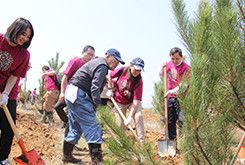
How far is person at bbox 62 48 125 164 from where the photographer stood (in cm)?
254

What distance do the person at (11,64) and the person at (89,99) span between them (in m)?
0.66

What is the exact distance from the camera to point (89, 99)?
2695 mm

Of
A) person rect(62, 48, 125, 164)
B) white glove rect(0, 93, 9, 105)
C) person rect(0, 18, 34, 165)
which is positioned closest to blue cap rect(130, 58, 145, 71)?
person rect(62, 48, 125, 164)

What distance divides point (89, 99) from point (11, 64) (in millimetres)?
990

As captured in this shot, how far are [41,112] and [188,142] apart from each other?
627 cm

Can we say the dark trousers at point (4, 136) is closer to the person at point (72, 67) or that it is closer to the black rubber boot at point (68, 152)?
the black rubber boot at point (68, 152)

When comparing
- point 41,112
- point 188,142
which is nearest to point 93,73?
point 188,142

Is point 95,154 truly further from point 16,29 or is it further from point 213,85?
point 213,85

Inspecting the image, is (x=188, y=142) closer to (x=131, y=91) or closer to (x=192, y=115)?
(x=192, y=115)

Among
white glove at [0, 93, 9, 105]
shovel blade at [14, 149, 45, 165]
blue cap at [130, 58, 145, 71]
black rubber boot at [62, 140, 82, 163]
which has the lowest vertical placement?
black rubber boot at [62, 140, 82, 163]

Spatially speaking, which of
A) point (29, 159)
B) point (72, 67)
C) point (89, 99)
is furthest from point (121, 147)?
point (72, 67)

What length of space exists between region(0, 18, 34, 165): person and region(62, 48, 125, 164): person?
2.16ft

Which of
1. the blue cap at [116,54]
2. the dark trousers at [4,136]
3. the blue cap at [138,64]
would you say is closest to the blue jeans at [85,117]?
the blue cap at [116,54]

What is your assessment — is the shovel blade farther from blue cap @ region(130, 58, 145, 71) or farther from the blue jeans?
blue cap @ region(130, 58, 145, 71)
